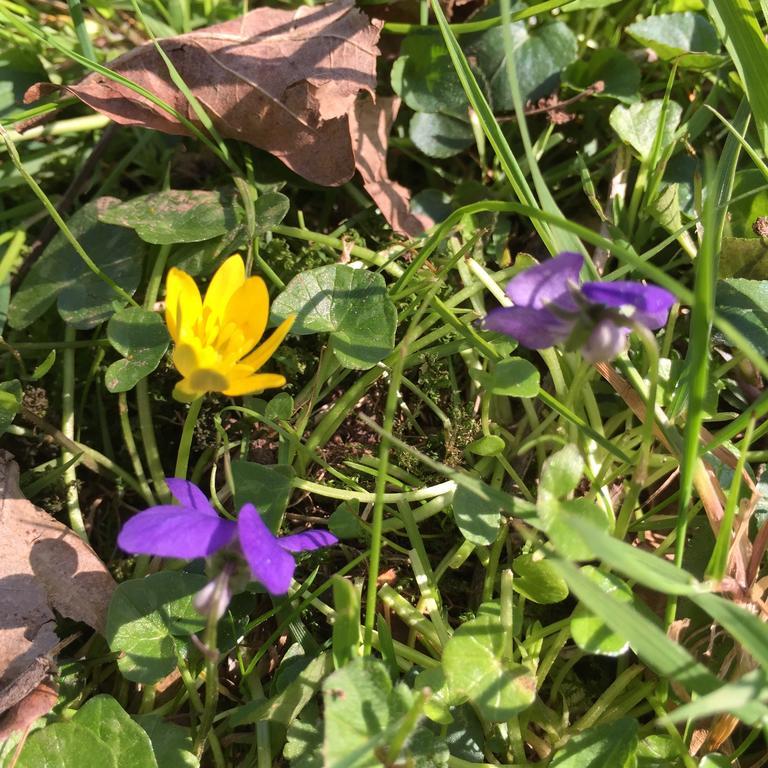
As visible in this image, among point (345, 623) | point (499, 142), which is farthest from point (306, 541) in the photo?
point (499, 142)

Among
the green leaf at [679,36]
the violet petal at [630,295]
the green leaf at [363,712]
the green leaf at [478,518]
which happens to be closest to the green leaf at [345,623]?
the green leaf at [363,712]

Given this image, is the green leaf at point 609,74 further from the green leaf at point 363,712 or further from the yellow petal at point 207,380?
the green leaf at point 363,712

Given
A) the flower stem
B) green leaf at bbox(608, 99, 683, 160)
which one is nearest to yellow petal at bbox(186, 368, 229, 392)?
the flower stem

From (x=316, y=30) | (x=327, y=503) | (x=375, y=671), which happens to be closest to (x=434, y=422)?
(x=327, y=503)

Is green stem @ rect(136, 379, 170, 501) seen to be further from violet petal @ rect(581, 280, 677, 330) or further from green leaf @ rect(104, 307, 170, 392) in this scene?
violet petal @ rect(581, 280, 677, 330)

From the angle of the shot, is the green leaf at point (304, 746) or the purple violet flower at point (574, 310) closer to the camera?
the purple violet flower at point (574, 310)

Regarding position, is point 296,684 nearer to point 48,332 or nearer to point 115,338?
point 115,338

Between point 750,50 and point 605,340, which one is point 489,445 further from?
point 750,50
